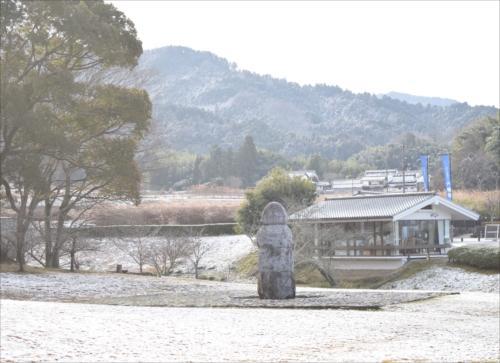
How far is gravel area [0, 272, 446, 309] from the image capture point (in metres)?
14.6

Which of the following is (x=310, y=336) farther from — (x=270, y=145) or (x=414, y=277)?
(x=270, y=145)

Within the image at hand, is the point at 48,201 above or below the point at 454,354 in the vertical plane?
above

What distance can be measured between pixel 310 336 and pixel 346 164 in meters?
87.6

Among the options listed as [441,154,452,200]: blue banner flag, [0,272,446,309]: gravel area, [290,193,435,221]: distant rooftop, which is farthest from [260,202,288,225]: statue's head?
[441,154,452,200]: blue banner flag

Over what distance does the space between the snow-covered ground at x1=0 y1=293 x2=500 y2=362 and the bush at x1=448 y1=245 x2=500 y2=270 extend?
14.4 metres

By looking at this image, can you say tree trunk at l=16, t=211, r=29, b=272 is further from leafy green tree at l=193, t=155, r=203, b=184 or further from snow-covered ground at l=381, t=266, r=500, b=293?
leafy green tree at l=193, t=155, r=203, b=184

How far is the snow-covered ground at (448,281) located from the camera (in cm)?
2619

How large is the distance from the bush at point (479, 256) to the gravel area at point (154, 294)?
426 inches

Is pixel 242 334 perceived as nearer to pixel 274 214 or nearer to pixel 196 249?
pixel 274 214

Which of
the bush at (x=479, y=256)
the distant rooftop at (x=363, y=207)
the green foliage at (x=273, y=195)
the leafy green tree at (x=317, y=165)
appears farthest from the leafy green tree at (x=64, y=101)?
the leafy green tree at (x=317, y=165)

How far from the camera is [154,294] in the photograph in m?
17.8

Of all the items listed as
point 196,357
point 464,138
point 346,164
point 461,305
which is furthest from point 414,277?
point 346,164

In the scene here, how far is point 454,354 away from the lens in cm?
812

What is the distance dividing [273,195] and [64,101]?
64.7 feet
